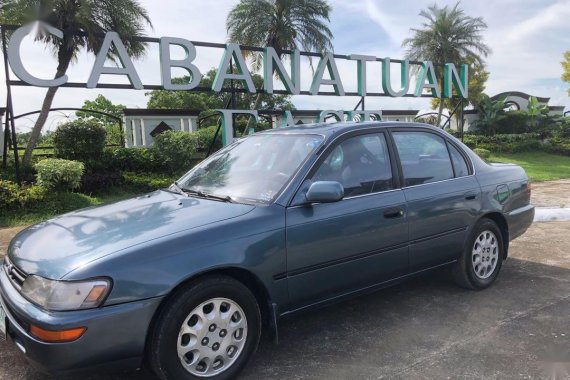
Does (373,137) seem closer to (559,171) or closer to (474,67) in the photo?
(559,171)

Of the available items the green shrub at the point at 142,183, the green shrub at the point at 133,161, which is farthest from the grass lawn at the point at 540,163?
the green shrub at the point at 133,161

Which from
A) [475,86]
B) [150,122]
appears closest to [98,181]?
[150,122]

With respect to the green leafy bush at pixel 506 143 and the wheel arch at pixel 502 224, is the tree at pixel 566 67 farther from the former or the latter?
the wheel arch at pixel 502 224

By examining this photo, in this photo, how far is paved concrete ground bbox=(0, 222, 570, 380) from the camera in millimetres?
3049

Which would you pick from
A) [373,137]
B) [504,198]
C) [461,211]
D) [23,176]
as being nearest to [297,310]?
[373,137]

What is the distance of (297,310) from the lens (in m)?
3.20

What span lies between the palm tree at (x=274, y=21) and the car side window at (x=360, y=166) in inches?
661

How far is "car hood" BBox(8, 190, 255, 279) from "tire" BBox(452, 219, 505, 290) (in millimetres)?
2264

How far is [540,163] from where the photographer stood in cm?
2041

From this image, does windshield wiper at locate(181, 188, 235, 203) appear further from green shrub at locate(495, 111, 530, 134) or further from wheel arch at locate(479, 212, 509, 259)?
green shrub at locate(495, 111, 530, 134)

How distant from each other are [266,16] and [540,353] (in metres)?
19.3

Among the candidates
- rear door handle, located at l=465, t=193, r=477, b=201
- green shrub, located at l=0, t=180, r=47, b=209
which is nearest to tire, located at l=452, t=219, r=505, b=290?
rear door handle, located at l=465, t=193, r=477, b=201

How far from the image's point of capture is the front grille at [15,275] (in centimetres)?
272

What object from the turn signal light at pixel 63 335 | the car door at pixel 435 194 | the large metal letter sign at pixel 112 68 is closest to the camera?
the turn signal light at pixel 63 335
